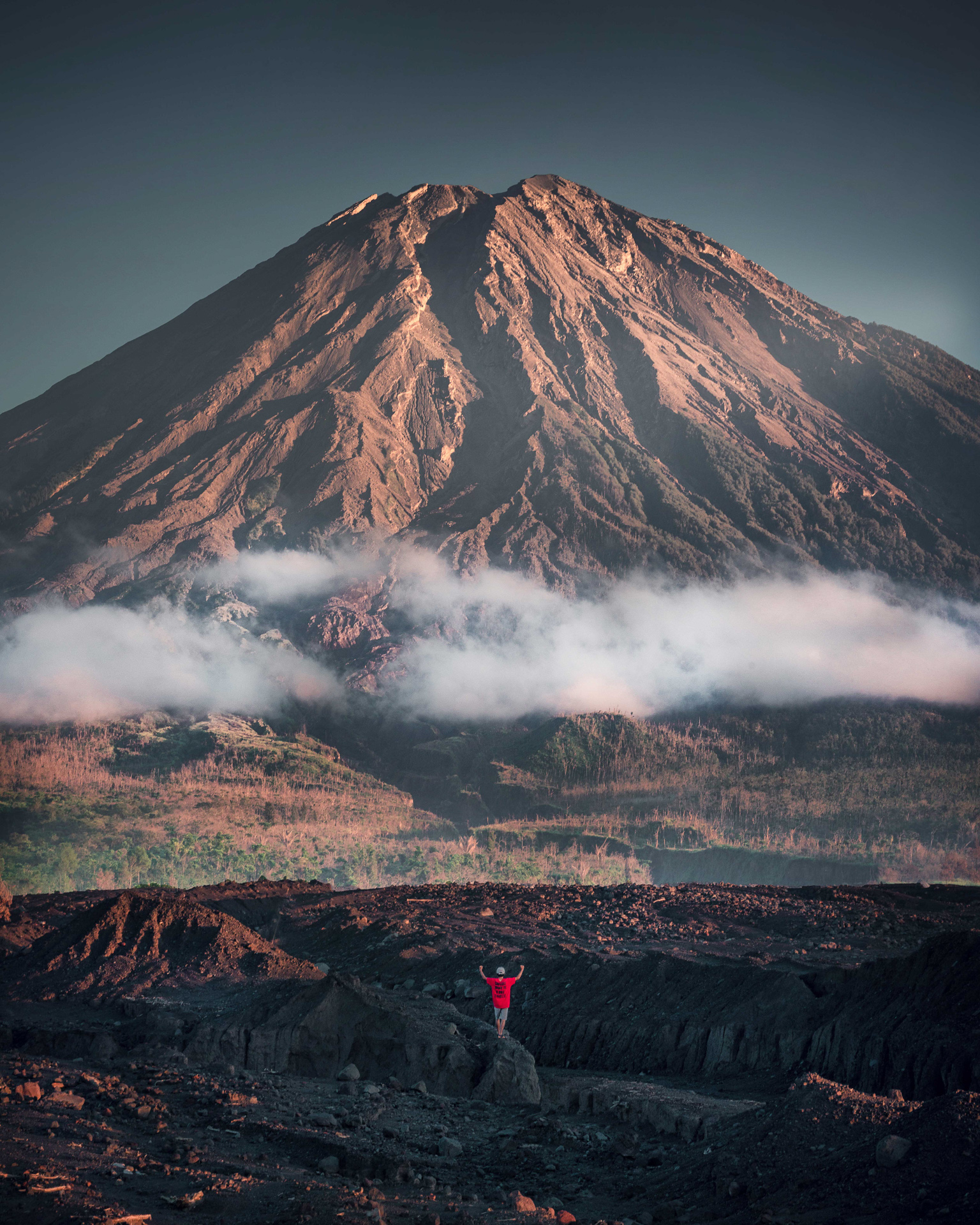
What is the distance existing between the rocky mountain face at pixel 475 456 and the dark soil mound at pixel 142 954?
116698 millimetres

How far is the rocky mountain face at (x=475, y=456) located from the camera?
6289 inches

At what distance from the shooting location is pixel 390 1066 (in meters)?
23.1

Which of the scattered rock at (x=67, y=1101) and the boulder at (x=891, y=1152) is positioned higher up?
the boulder at (x=891, y=1152)

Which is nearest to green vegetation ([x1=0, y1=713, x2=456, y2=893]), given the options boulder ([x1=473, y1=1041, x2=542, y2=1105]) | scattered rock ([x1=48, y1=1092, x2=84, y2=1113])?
boulder ([x1=473, y1=1041, x2=542, y2=1105])

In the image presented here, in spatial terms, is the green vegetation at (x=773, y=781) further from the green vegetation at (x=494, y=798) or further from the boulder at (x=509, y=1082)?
the boulder at (x=509, y=1082)

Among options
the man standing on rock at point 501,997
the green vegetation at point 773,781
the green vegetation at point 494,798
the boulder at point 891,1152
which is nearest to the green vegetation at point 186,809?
the green vegetation at point 494,798

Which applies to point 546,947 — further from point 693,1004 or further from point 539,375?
point 539,375

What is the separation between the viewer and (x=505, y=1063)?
2214cm

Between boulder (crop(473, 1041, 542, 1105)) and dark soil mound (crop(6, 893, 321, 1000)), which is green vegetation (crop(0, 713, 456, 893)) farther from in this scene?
boulder (crop(473, 1041, 542, 1105))

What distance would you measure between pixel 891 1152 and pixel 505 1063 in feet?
34.5

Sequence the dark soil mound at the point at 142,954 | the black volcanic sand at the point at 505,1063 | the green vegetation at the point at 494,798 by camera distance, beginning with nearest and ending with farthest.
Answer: the black volcanic sand at the point at 505,1063
the dark soil mound at the point at 142,954
the green vegetation at the point at 494,798

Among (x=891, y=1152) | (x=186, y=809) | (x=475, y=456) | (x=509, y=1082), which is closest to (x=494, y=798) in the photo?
(x=186, y=809)

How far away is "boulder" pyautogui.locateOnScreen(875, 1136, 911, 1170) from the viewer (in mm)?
12992

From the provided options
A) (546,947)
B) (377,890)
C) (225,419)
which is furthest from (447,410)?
(546,947)
